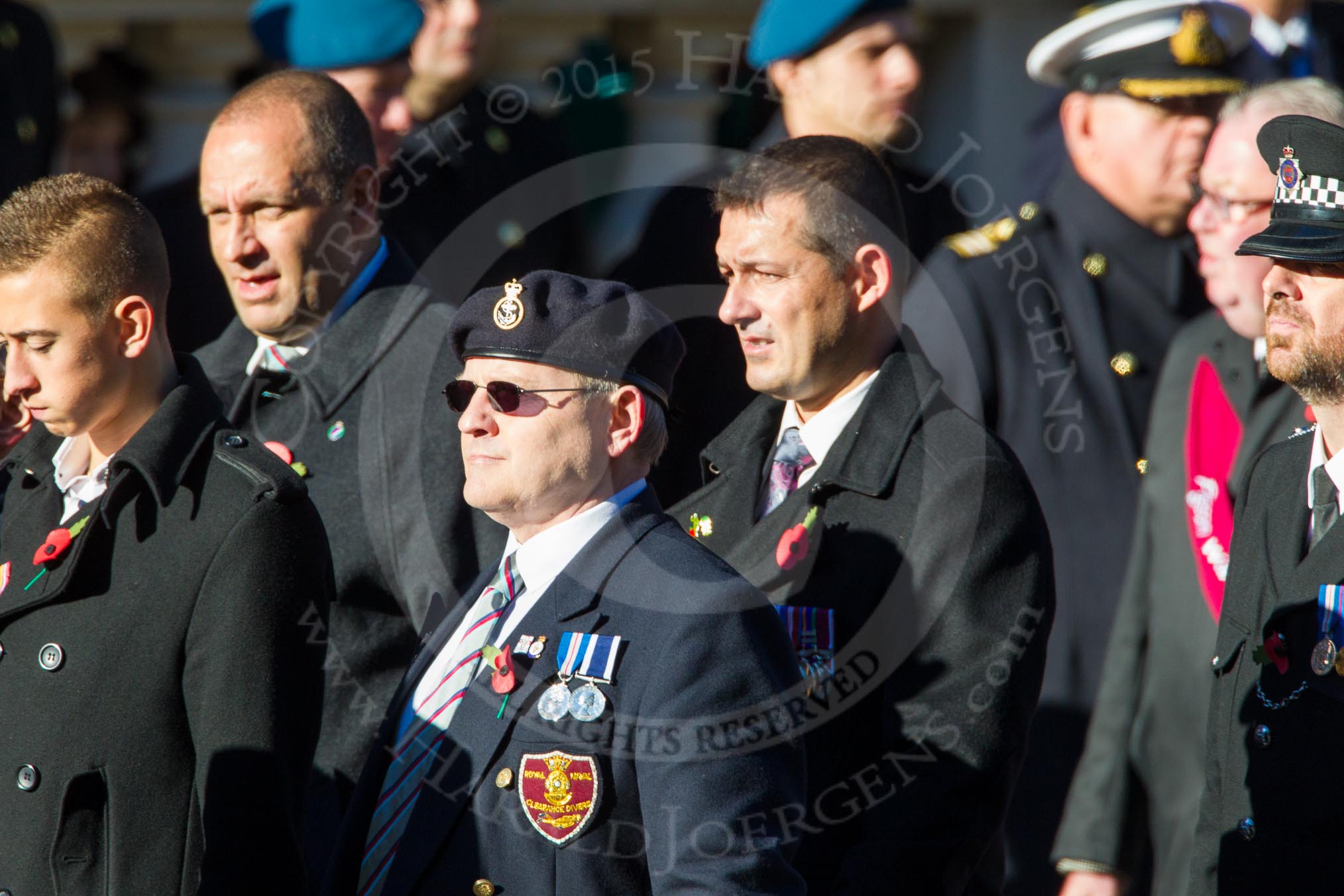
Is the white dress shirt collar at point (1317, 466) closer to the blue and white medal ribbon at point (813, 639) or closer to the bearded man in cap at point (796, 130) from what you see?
the blue and white medal ribbon at point (813, 639)

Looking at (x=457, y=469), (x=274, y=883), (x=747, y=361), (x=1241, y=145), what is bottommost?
(x=274, y=883)

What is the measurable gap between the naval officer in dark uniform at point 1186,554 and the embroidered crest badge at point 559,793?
1.96 m

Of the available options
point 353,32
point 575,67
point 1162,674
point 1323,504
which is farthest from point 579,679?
point 575,67

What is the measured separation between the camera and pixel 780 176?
379 cm

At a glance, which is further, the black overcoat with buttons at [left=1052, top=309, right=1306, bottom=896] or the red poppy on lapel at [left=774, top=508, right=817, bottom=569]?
the black overcoat with buttons at [left=1052, top=309, right=1306, bottom=896]

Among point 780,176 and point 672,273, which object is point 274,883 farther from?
point 672,273

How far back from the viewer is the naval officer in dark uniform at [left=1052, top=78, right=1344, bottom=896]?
4453 mm

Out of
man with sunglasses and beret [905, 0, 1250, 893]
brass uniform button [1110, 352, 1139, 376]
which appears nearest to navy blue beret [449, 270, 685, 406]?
man with sunglasses and beret [905, 0, 1250, 893]

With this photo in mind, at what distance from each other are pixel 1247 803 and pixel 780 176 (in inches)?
60.4

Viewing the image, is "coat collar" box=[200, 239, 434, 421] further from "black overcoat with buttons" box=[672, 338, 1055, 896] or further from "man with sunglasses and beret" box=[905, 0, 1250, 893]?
"man with sunglasses and beret" box=[905, 0, 1250, 893]

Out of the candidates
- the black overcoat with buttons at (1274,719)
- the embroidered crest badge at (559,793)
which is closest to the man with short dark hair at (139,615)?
the embroidered crest badge at (559,793)

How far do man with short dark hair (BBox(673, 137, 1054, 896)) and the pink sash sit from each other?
41.4 inches

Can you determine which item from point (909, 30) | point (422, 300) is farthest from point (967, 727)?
point (909, 30)

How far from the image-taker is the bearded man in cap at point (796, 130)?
183 inches
